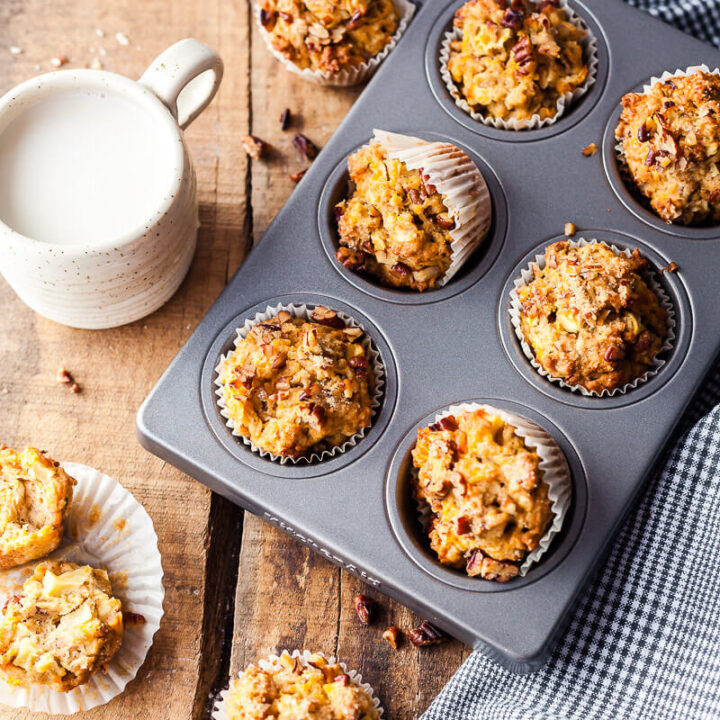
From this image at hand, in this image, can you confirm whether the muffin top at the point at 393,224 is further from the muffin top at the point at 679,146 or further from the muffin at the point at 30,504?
the muffin at the point at 30,504

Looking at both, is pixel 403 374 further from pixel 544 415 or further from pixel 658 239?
pixel 658 239

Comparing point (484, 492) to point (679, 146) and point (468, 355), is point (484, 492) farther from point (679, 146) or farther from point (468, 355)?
point (679, 146)

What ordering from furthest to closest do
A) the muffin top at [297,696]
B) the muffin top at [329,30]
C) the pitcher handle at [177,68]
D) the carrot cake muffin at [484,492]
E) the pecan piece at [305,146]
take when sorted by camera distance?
1. the pecan piece at [305,146]
2. the muffin top at [329,30]
3. the pitcher handle at [177,68]
4. the muffin top at [297,696]
5. the carrot cake muffin at [484,492]

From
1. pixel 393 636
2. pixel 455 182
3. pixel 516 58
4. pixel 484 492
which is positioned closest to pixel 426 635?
pixel 393 636

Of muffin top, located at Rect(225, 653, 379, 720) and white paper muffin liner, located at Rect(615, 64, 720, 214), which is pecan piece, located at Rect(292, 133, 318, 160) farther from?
muffin top, located at Rect(225, 653, 379, 720)

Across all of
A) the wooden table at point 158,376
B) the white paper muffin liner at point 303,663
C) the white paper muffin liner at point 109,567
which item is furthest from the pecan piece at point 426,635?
the white paper muffin liner at point 109,567

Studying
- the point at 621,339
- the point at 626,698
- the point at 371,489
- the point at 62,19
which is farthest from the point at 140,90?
the point at 626,698
